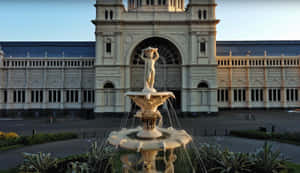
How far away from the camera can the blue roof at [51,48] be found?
47.9 m

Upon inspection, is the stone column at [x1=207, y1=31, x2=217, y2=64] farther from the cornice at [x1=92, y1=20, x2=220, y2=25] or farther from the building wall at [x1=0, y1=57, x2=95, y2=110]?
the building wall at [x1=0, y1=57, x2=95, y2=110]

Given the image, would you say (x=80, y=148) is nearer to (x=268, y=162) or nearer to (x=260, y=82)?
(x=268, y=162)

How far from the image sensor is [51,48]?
4969 cm

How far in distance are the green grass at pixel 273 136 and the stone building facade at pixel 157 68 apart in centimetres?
1626

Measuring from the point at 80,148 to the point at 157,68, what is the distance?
26.1 m

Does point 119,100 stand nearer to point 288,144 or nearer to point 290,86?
point 288,144

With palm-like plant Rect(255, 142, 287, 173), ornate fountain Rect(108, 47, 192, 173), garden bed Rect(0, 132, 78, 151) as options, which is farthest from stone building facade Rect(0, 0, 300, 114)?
ornate fountain Rect(108, 47, 192, 173)

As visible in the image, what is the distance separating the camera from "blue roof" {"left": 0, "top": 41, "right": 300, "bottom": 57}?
4819 centimetres

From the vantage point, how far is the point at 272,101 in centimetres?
4291

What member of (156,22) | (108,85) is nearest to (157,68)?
(156,22)

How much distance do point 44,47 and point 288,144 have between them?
5481cm

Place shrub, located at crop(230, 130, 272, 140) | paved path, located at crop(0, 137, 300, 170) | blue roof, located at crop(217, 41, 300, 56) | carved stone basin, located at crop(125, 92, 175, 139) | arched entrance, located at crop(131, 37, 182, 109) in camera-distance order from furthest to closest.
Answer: blue roof, located at crop(217, 41, 300, 56)
arched entrance, located at crop(131, 37, 182, 109)
shrub, located at crop(230, 130, 272, 140)
paved path, located at crop(0, 137, 300, 170)
carved stone basin, located at crop(125, 92, 175, 139)

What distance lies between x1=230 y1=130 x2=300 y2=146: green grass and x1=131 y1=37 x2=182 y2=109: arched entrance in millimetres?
19677

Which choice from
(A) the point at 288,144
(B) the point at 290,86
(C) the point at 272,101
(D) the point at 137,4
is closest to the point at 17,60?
(D) the point at 137,4
